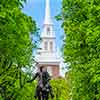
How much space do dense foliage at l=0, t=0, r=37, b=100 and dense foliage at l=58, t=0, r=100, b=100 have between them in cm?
301

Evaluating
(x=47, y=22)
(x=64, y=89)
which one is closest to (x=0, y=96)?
(x=64, y=89)

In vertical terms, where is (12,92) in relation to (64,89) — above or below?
below

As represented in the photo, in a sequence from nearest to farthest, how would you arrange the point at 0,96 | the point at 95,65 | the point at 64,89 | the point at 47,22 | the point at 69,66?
the point at 95,65 → the point at 0,96 → the point at 69,66 → the point at 64,89 → the point at 47,22

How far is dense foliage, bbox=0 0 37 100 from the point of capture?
97.1 feet

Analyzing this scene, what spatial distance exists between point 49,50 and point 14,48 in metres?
129

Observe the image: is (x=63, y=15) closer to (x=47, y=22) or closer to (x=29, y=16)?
(x=29, y=16)

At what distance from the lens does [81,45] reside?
3731 cm

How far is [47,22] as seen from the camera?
168500 millimetres

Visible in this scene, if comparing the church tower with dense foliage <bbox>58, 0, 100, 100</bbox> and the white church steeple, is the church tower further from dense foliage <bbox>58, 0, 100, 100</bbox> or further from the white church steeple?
dense foliage <bbox>58, 0, 100, 100</bbox>

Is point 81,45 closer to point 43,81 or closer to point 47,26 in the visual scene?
point 43,81

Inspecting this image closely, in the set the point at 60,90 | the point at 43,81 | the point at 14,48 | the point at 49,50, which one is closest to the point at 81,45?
the point at 14,48

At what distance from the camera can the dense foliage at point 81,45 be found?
109 ft

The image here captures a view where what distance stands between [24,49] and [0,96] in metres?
3.16

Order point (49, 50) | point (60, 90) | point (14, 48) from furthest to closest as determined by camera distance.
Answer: point (49, 50), point (60, 90), point (14, 48)
